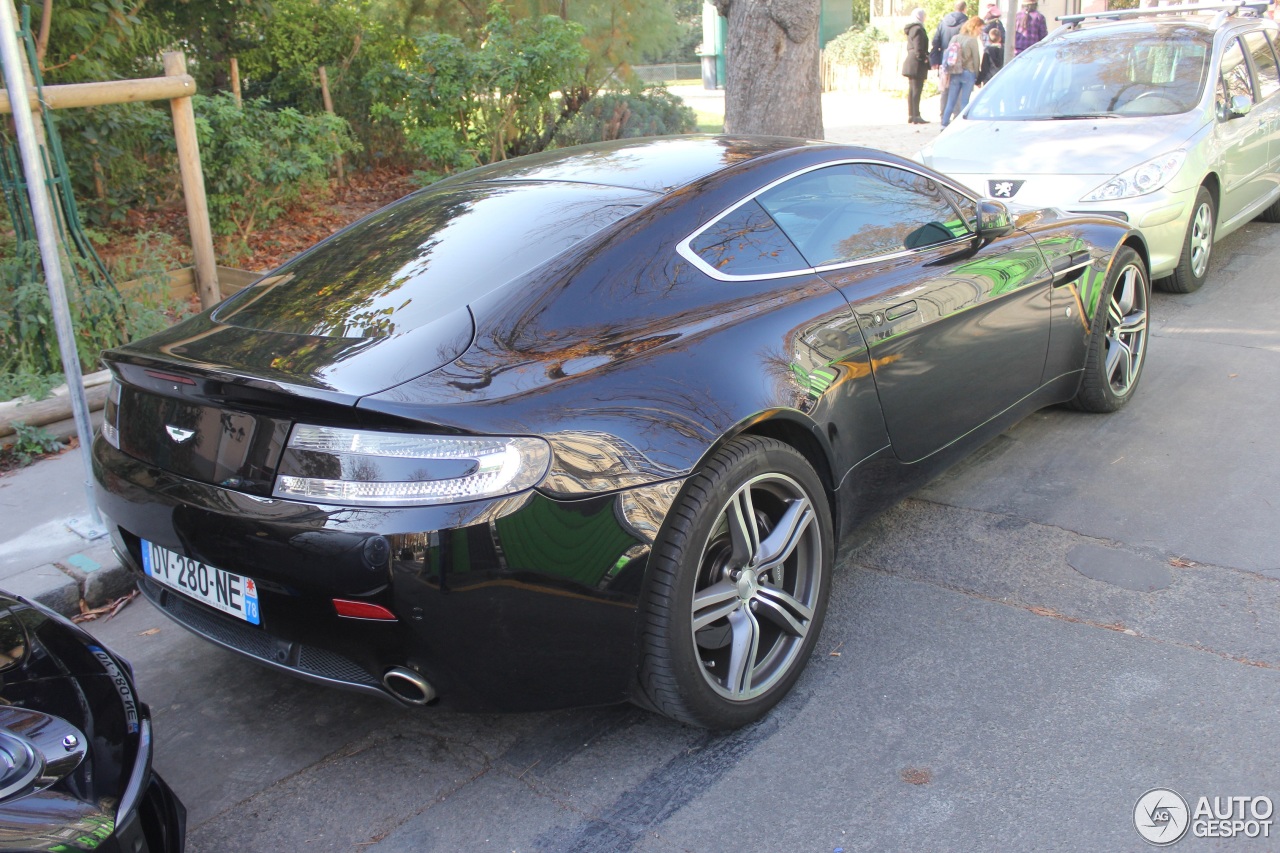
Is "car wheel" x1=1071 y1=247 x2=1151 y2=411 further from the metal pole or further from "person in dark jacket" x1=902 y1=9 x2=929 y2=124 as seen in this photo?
"person in dark jacket" x1=902 y1=9 x2=929 y2=124

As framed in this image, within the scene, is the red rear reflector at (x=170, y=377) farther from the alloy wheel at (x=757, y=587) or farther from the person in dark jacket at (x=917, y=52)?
the person in dark jacket at (x=917, y=52)

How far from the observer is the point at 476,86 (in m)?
9.95

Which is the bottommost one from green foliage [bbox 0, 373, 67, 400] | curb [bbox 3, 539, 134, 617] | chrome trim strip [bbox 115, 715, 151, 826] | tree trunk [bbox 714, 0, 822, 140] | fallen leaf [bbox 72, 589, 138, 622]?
fallen leaf [bbox 72, 589, 138, 622]

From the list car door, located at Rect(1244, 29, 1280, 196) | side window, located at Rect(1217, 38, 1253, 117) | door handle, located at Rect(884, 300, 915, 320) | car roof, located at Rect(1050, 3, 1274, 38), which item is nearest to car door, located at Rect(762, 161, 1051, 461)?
door handle, located at Rect(884, 300, 915, 320)

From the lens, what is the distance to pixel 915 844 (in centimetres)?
250

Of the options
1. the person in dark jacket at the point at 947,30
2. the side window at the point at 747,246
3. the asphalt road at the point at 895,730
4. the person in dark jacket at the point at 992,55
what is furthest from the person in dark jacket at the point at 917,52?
the side window at the point at 747,246

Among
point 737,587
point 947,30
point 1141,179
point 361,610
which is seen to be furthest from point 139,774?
point 947,30

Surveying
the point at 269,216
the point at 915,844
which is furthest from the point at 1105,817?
the point at 269,216

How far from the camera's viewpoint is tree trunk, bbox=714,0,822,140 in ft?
27.6

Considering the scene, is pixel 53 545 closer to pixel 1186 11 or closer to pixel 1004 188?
pixel 1004 188

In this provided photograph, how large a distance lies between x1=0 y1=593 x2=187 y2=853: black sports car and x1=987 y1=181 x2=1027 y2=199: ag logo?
6.01 metres

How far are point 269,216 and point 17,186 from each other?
3263 millimetres

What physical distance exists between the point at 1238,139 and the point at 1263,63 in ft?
4.34

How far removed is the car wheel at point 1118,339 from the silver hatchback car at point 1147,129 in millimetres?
1528
